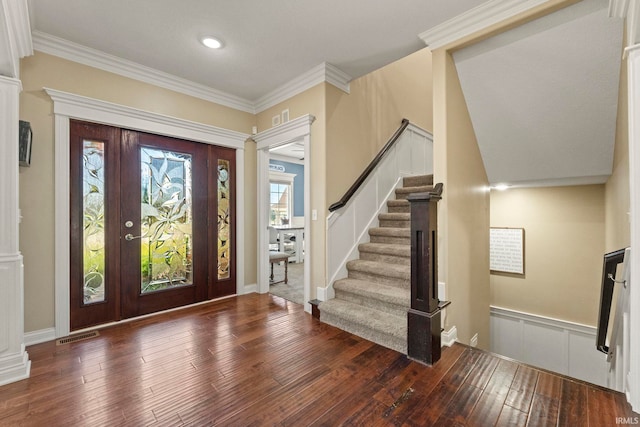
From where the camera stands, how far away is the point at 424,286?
225 centimetres

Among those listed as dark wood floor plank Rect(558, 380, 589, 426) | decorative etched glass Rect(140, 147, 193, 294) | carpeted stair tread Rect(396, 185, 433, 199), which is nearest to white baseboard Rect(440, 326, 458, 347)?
dark wood floor plank Rect(558, 380, 589, 426)

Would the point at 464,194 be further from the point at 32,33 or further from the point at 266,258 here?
the point at 32,33

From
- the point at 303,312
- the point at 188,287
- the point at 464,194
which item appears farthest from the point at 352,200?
the point at 188,287

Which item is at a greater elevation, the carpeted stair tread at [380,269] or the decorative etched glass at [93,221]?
the decorative etched glass at [93,221]

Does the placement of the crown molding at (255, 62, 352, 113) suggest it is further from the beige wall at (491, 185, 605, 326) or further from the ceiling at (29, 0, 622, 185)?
the beige wall at (491, 185, 605, 326)

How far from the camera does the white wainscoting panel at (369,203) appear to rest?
3295 mm

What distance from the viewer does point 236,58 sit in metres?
2.97

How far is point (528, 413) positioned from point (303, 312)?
2212 mm

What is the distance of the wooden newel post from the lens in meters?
2.20

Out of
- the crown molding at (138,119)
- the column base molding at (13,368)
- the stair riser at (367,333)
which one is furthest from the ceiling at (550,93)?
the column base molding at (13,368)

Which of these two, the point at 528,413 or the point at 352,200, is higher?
the point at 352,200

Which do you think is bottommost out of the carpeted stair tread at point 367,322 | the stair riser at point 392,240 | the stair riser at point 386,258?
the carpeted stair tread at point 367,322

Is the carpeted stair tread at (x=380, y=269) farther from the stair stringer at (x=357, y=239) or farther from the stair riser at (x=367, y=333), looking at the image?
the stair riser at (x=367, y=333)

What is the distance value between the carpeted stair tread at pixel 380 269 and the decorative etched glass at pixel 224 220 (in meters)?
1.75
